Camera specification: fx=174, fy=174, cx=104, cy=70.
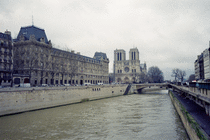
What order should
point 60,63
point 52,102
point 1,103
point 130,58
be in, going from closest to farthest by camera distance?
point 1,103, point 52,102, point 60,63, point 130,58

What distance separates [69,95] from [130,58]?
330 ft

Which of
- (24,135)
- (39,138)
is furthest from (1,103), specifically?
(39,138)

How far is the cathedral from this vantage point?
134 m

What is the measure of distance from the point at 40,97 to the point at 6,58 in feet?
64.3

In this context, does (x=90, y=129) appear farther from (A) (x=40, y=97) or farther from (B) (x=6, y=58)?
(B) (x=6, y=58)

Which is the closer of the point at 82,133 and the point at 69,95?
the point at 82,133

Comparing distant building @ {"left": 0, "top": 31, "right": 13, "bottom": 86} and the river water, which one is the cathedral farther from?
the river water

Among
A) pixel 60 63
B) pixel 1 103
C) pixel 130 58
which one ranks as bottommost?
pixel 1 103

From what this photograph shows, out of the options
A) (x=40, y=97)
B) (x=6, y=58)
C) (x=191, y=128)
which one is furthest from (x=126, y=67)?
(x=191, y=128)

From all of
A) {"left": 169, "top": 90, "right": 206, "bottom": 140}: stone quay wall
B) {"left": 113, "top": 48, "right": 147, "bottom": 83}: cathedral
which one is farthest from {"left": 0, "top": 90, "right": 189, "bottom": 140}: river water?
{"left": 113, "top": 48, "right": 147, "bottom": 83}: cathedral

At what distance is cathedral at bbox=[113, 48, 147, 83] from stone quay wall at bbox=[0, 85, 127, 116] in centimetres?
8347

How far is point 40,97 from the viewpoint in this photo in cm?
3359

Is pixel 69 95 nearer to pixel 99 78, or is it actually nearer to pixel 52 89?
pixel 52 89

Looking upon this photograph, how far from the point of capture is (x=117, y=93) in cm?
6856
